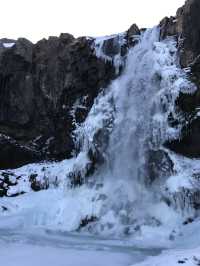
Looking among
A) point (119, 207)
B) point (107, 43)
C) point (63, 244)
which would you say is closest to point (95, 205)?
point (119, 207)

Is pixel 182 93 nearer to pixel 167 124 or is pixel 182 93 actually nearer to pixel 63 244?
pixel 167 124

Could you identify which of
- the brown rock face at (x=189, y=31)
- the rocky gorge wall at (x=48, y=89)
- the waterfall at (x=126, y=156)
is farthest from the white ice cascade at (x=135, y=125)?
the rocky gorge wall at (x=48, y=89)

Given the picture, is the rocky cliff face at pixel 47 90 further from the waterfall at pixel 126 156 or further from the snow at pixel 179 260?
the snow at pixel 179 260

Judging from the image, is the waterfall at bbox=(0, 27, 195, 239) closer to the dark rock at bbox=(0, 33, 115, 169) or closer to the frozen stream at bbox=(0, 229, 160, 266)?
the dark rock at bbox=(0, 33, 115, 169)

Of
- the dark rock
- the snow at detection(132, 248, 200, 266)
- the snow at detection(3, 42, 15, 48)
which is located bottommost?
the snow at detection(132, 248, 200, 266)

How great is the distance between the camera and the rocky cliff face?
89.8ft

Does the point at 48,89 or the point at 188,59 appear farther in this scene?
the point at 48,89

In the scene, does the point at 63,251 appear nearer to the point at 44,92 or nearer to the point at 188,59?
the point at 188,59

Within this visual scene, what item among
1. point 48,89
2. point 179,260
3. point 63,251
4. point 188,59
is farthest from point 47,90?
point 179,260

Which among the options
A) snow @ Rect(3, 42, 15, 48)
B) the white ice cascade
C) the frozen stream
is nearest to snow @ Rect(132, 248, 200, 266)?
the frozen stream

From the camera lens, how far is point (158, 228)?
2030cm

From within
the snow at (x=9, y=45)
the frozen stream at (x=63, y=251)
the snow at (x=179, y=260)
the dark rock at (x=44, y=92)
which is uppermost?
the snow at (x=9, y=45)

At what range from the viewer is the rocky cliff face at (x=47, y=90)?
89.8 ft

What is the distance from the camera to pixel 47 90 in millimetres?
28750
